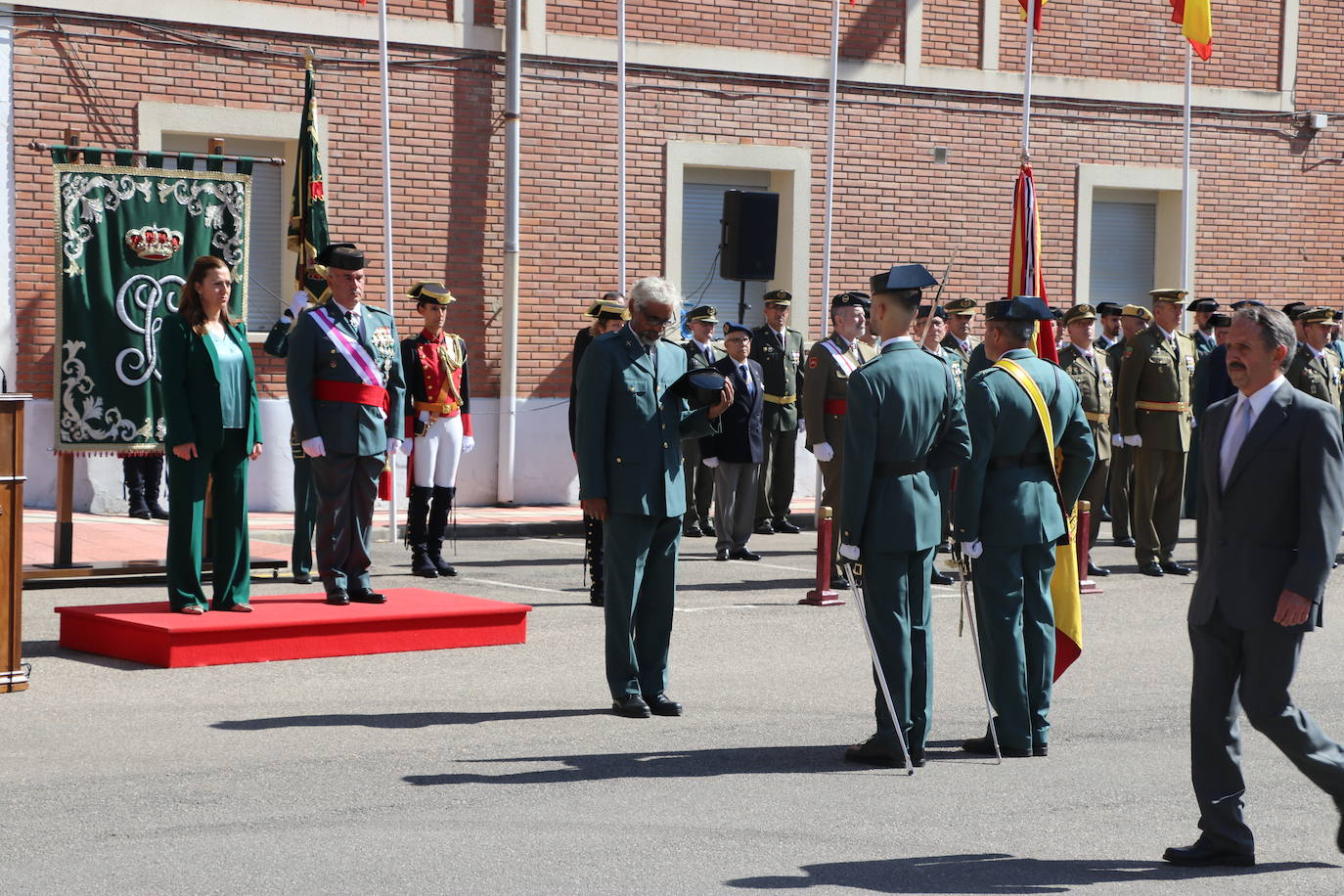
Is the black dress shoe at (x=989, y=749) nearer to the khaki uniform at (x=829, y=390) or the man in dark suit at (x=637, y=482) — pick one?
the man in dark suit at (x=637, y=482)

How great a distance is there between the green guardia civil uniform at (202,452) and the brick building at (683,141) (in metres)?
6.57

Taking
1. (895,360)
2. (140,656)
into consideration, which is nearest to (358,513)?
(140,656)

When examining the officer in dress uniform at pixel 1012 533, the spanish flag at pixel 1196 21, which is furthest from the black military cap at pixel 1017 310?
the spanish flag at pixel 1196 21

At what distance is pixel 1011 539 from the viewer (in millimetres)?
7398

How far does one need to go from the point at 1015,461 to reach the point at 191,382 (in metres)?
4.43

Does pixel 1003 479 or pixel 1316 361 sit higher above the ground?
pixel 1316 361

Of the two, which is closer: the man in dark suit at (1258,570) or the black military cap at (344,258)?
the man in dark suit at (1258,570)

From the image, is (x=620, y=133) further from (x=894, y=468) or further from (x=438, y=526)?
(x=894, y=468)

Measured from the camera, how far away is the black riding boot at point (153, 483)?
1578 cm

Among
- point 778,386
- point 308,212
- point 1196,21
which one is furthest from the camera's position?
point 1196,21

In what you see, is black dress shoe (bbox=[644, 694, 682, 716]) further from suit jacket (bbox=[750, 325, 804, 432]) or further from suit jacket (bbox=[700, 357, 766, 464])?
suit jacket (bbox=[750, 325, 804, 432])

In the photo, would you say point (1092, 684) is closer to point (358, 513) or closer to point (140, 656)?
point (358, 513)

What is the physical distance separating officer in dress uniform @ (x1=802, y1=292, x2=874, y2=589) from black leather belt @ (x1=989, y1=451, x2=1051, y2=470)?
4.75 metres

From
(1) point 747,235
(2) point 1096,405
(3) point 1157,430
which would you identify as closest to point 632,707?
(2) point 1096,405
